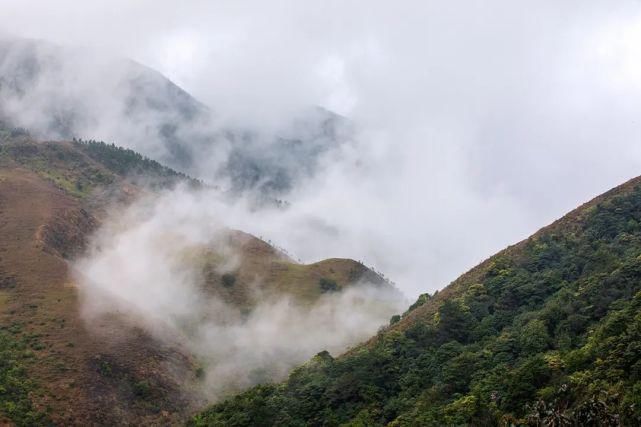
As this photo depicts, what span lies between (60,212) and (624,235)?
131 metres

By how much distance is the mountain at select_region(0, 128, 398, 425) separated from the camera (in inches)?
3767

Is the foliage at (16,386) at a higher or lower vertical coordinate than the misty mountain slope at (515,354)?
higher

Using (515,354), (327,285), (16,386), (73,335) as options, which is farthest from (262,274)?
(515,354)

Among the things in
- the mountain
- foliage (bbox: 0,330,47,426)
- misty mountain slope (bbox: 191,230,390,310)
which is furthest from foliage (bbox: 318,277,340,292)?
foliage (bbox: 0,330,47,426)

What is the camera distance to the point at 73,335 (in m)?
112

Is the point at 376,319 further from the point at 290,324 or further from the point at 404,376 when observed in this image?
the point at 404,376

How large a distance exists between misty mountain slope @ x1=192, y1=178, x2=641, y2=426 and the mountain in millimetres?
18403

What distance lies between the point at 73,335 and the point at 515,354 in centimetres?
7504

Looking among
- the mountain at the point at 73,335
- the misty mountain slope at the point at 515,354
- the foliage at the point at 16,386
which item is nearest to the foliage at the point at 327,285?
the mountain at the point at 73,335

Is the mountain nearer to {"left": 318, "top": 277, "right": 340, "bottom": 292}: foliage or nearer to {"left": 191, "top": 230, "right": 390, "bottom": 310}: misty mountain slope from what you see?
{"left": 318, "top": 277, "right": 340, "bottom": 292}: foliage

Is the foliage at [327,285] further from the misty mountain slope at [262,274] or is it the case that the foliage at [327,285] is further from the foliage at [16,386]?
the foliage at [16,386]

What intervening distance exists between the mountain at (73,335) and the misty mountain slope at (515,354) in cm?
1840

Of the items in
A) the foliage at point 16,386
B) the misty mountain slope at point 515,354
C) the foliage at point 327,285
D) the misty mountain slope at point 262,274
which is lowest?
the misty mountain slope at point 515,354

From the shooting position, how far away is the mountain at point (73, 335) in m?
95.7
